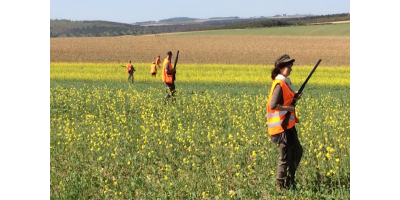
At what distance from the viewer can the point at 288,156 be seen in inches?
256

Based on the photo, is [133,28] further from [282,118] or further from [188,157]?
[282,118]

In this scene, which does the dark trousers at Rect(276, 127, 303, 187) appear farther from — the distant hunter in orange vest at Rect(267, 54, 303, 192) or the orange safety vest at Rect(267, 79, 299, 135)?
the orange safety vest at Rect(267, 79, 299, 135)

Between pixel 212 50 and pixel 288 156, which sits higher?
pixel 212 50

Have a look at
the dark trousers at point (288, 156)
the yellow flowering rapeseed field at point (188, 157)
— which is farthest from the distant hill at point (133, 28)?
the dark trousers at point (288, 156)

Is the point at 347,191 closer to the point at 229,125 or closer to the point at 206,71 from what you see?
the point at 229,125

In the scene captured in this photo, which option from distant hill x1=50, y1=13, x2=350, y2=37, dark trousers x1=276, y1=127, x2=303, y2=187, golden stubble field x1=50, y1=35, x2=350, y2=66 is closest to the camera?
dark trousers x1=276, y1=127, x2=303, y2=187

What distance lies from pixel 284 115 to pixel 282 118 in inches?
1.8

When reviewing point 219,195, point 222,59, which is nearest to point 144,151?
point 219,195

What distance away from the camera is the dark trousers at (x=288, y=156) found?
251 inches

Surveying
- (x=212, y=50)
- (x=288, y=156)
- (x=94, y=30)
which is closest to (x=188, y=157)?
(x=288, y=156)

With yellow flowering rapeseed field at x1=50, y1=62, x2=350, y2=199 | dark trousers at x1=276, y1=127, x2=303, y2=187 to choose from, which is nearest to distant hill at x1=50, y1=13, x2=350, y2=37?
yellow flowering rapeseed field at x1=50, y1=62, x2=350, y2=199

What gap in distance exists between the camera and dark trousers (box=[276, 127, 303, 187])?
20.9 ft

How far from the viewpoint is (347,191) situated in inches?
252

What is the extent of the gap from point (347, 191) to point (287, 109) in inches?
54.8
